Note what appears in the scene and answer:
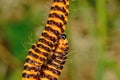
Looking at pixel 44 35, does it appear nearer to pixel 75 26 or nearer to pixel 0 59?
pixel 0 59

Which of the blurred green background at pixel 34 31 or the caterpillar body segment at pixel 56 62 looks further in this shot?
the blurred green background at pixel 34 31

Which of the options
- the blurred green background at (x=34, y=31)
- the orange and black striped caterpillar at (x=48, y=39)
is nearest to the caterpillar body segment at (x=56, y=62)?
the orange and black striped caterpillar at (x=48, y=39)

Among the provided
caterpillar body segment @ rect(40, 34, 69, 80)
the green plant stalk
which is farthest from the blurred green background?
caterpillar body segment @ rect(40, 34, 69, 80)

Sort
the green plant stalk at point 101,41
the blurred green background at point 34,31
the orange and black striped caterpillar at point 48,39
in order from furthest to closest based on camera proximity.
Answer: the blurred green background at point 34,31
the green plant stalk at point 101,41
the orange and black striped caterpillar at point 48,39

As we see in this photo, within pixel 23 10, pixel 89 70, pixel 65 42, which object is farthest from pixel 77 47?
pixel 65 42

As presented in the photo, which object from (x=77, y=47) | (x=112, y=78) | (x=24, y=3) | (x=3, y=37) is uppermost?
(x=24, y=3)

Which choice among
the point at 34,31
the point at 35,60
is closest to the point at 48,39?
the point at 35,60

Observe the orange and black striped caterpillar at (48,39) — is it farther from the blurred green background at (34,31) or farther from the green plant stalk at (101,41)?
the blurred green background at (34,31)

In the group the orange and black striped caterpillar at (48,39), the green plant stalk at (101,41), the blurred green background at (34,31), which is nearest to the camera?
the orange and black striped caterpillar at (48,39)
